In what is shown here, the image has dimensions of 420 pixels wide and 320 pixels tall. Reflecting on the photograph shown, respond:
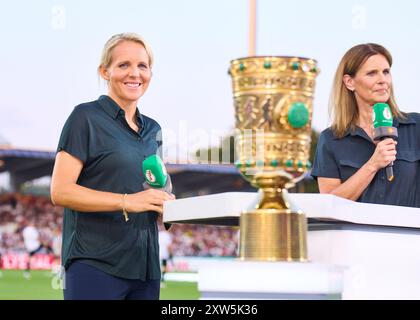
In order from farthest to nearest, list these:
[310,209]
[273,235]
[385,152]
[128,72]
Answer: [128,72] < [385,152] < [310,209] < [273,235]

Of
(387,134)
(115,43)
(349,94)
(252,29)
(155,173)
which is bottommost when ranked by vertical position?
(155,173)

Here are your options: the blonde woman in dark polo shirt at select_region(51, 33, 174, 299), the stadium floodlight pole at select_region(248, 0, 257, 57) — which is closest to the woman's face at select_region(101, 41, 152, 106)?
the blonde woman in dark polo shirt at select_region(51, 33, 174, 299)

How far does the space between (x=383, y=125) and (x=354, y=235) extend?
0.82 meters

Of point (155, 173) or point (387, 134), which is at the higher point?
point (387, 134)

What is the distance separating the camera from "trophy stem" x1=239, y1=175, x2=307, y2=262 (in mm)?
1590

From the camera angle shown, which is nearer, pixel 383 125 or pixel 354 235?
pixel 354 235

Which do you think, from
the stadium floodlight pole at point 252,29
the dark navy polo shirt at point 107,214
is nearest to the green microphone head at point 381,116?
the dark navy polo shirt at point 107,214

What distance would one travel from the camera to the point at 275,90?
1.59 meters

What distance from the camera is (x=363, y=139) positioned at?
9.64 ft

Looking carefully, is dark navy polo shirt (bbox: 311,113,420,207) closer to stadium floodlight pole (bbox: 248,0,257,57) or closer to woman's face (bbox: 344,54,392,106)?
woman's face (bbox: 344,54,392,106)

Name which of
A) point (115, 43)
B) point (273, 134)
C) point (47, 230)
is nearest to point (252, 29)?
point (115, 43)

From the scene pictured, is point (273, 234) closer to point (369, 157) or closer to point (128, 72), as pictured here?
point (369, 157)
